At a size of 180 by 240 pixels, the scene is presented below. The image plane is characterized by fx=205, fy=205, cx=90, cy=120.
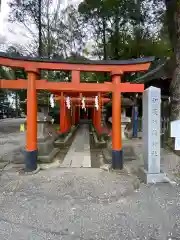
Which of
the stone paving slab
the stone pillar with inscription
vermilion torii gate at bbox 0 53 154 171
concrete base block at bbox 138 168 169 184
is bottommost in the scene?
the stone paving slab

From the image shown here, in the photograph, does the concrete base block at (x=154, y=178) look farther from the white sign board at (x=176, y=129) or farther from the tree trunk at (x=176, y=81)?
the tree trunk at (x=176, y=81)

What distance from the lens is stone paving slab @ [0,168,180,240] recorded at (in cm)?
289

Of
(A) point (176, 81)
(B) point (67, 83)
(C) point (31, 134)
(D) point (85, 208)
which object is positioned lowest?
(D) point (85, 208)

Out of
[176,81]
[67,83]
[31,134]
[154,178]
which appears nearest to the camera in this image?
[154,178]

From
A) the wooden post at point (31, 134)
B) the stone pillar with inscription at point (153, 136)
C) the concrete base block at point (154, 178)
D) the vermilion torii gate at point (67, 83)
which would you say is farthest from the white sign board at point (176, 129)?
the wooden post at point (31, 134)

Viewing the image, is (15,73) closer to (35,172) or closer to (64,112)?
(64,112)

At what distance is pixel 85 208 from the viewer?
3.58 m

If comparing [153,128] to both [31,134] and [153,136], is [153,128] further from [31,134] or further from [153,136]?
[31,134]

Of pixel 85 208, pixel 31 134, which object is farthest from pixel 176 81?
pixel 85 208

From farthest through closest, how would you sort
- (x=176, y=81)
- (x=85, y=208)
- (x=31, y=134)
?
(x=176, y=81), (x=31, y=134), (x=85, y=208)

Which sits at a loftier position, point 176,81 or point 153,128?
point 176,81

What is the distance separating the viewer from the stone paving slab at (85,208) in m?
2.89

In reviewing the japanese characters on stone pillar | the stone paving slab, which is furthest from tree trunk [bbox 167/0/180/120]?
the stone paving slab

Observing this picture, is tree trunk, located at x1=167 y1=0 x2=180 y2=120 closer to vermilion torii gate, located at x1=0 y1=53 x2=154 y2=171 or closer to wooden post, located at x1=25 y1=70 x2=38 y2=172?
vermilion torii gate, located at x1=0 y1=53 x2=154 y2=171
